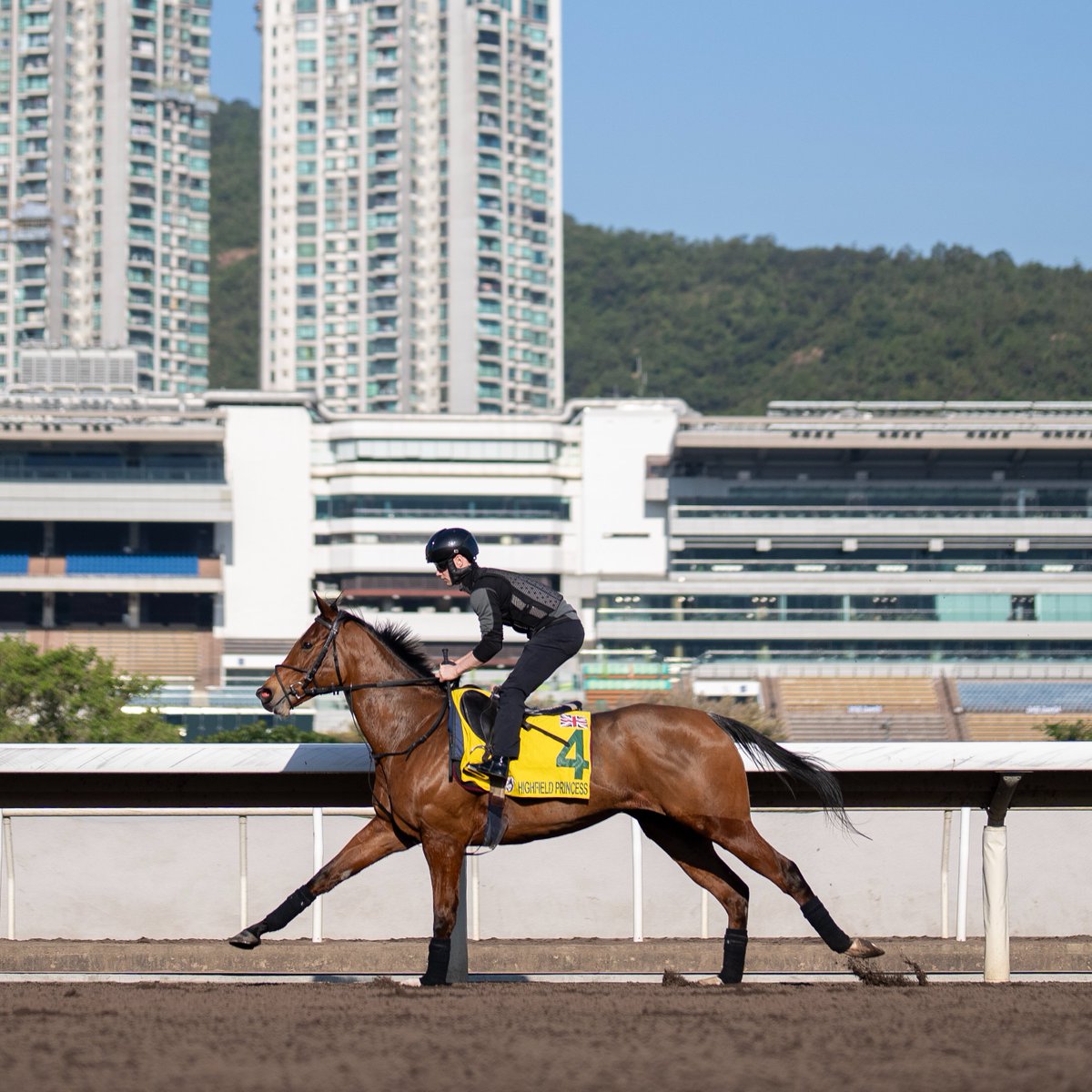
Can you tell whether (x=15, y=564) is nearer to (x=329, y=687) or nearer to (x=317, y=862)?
(x=317, y=862)

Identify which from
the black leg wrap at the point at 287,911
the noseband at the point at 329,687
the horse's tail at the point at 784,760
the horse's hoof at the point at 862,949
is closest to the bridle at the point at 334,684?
the noseband at the point at 329,687

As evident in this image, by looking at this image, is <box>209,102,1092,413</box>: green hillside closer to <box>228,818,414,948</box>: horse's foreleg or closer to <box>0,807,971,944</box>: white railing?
<box>0,807,971,944</box>: white railing

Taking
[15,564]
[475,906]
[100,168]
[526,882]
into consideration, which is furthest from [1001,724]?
[100,168]

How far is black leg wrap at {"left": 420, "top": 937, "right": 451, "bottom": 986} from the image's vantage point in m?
10.3

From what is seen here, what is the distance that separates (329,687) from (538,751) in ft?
4.88

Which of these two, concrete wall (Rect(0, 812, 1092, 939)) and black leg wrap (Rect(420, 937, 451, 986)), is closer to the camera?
black leg wrap (Rect(420, 937, 451, 986))

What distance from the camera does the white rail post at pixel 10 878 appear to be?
14.0 m

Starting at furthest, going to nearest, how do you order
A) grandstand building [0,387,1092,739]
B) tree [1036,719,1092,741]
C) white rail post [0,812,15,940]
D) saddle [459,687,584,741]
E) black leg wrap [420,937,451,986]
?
grandstand building [0,387,1092,739] → tree [1036,719,1092,741] → white rail post [0,812,15,940] → saddle [459,687,584,741] → black leg wrap [420,937,451,986]

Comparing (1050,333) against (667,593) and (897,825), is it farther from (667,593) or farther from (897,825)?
(897,825)

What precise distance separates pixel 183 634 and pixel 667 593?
31.9 meters

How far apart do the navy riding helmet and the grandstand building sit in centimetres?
9335

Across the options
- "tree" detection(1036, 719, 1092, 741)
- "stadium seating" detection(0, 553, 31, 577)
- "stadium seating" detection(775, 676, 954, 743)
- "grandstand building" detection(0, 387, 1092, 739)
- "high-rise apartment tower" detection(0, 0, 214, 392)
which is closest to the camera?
"tree" detection(1036, 719, 1092, 741)

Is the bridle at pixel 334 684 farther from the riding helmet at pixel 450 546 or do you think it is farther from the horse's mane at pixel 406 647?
the riding helmet at pixel 450 546

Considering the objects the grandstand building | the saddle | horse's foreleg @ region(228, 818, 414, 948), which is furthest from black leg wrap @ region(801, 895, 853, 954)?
the grandstand building
